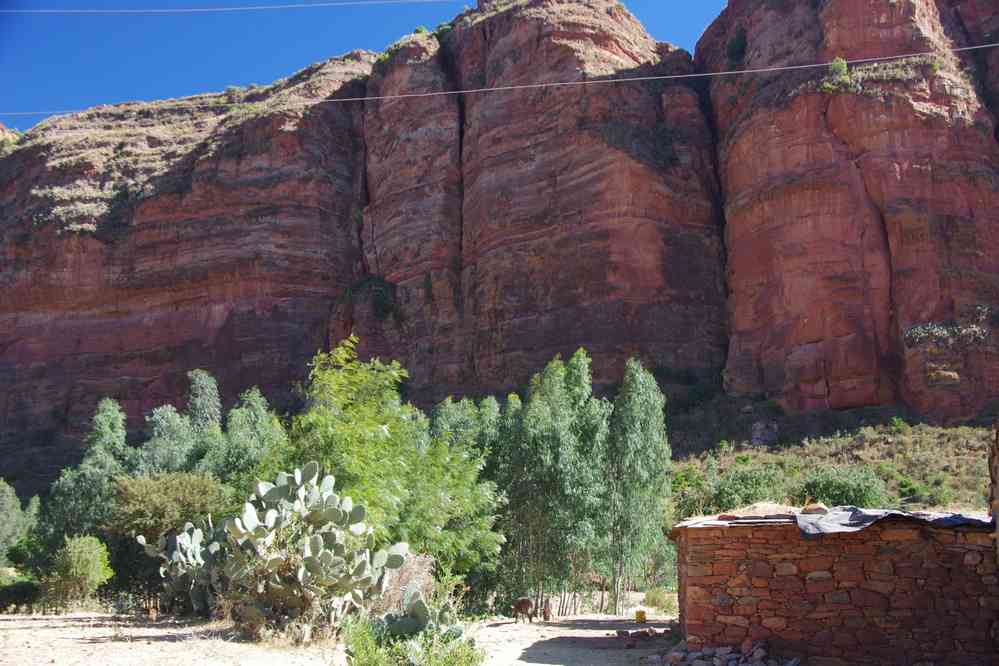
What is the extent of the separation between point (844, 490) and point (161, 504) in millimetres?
17436

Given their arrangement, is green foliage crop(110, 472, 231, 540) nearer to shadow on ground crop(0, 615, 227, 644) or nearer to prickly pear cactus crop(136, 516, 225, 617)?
shadow on ground crop(0, 615, 227, 644)

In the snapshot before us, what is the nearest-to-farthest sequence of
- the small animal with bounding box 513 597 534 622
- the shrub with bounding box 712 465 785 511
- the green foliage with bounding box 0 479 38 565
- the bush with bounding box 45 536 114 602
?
the bush with bounding box 45 536 114 602 → the small animal with bounding box 513 597 534 622 → the shrub with bounding box 712 465 785 511 → the green foliage with bounding box 0 479 38 565

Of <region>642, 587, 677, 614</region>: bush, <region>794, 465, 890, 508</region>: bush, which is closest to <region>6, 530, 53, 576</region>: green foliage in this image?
<region>642, 587, 677, 614</region>: bush

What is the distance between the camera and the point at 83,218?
182 ft

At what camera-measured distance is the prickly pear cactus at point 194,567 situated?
13141mm

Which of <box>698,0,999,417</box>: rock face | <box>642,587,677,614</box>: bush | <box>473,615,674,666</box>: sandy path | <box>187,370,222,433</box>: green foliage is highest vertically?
<box>698,0,999,417</box>: rock face

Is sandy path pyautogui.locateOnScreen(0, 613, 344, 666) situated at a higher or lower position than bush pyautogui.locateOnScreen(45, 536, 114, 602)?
lower

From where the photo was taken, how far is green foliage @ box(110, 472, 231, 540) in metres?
17.9

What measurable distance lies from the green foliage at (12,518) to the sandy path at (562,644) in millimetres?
27599

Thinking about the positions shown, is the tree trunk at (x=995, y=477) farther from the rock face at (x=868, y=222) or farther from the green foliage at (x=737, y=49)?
the green foliage at (x=737, y=49)

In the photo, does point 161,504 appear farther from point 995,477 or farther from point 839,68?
point 839,68

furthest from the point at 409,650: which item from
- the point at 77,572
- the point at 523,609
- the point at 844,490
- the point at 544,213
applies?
the point at 544,213

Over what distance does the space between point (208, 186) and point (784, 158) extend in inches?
1311

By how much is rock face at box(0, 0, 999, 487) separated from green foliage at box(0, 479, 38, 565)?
7.03 meters
